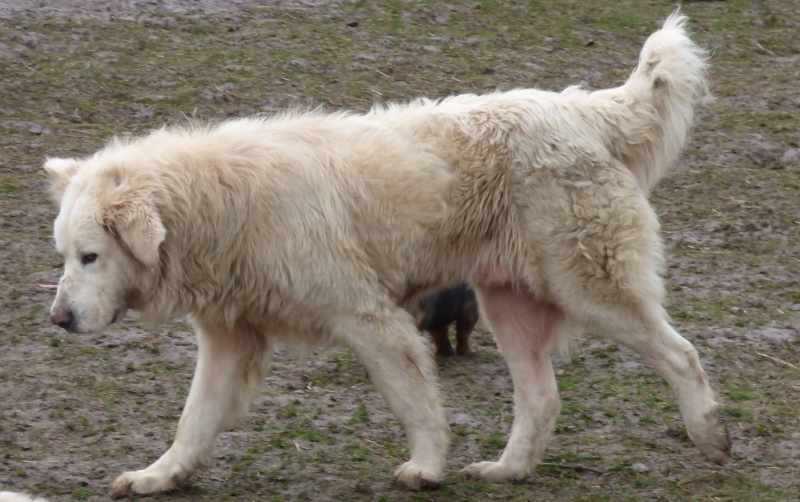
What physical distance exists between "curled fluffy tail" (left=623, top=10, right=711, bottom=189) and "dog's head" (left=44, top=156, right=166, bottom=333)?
2.17m

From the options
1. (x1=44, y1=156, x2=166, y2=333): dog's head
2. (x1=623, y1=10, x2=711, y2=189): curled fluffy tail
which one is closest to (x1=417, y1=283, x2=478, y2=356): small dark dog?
(x1=623, y1=10, x2=711, y2=189): curled fluffy tail

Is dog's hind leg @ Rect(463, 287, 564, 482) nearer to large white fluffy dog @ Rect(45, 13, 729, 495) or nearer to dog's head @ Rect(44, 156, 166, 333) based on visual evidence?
large white fluffy dog @ Rect(45, 13, 729, 495)

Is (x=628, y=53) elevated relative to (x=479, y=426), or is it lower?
elevated

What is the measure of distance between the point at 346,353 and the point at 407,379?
6.04 ft

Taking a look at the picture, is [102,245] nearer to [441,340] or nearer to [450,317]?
[450,317]

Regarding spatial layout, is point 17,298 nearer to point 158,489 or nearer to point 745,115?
point 158,489

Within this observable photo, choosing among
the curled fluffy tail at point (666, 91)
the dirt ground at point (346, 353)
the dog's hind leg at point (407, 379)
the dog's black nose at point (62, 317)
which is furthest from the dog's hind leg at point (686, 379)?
the dog's black nose at point (62, 317)

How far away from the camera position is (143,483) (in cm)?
525

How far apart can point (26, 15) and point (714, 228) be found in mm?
6504

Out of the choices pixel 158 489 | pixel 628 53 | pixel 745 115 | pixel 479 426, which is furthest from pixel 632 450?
pixel 628 53

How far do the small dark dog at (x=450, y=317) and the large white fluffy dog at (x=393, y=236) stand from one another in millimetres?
1082

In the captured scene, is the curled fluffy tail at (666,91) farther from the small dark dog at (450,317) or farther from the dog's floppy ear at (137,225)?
the dog's floppy ear at (137,225)

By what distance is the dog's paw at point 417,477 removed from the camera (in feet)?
17.2

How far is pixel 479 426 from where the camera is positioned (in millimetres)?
6215
